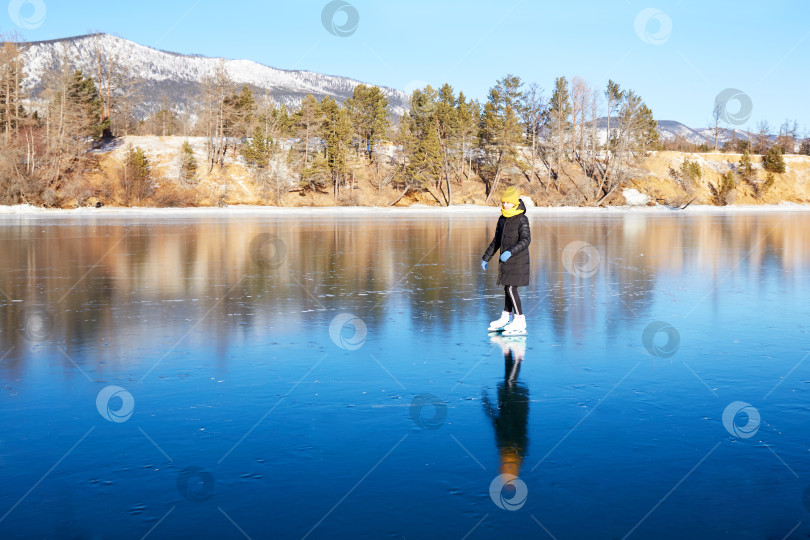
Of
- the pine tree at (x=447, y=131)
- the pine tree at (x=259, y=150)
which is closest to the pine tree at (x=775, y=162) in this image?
the pine tree at (x=447, y=131)

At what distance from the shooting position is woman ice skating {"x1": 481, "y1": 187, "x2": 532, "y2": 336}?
873 cm

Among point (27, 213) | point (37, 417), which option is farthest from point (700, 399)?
point (27, 213)

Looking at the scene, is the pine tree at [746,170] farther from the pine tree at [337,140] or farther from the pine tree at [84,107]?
the pine tree at [84,107]

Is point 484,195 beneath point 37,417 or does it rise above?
above

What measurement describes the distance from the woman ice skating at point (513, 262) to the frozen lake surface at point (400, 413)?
417 millimetres

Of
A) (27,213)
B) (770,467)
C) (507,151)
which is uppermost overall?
(507,151)

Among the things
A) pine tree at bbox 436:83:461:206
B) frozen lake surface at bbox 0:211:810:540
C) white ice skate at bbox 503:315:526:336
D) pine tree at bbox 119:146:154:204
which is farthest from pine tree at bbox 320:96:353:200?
white ice skate at bbox 503:315:526:336

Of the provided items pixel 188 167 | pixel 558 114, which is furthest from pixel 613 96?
pixel 188 167

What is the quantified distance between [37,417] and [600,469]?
13.5 feet

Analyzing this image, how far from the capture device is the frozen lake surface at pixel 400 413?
12.3 feet

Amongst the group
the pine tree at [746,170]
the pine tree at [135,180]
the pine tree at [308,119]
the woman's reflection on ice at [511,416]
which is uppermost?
the pine tree at [308,119]

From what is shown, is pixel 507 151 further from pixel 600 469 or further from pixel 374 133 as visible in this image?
pixel 600 469

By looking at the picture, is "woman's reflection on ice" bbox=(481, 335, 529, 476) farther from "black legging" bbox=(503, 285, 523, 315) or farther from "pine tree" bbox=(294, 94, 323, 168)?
"pine tree" bbox=(294, 94, 323, 168)

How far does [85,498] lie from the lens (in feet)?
12.9
